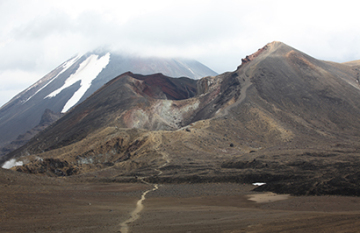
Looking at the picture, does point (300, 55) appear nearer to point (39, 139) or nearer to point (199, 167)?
point (199, 167)

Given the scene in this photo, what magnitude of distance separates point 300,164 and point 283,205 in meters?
19.6

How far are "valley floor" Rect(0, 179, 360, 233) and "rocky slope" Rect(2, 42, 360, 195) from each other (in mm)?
5092

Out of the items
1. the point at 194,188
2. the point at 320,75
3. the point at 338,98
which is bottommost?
the point at 194,188

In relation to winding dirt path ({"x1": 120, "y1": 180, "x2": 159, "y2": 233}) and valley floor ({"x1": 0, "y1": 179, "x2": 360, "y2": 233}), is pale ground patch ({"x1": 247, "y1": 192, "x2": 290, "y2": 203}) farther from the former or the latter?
winding dirt path ({"x1": 120, "y1": 180, "x2": 159, "y2": 233})

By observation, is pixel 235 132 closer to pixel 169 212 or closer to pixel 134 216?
pixel 169 212

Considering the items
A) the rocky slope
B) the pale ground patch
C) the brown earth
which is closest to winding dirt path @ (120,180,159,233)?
the brown earth

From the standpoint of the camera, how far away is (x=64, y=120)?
335 ft

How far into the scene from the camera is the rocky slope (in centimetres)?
4172

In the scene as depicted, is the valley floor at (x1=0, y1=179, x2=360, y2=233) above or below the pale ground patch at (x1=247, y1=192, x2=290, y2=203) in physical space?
above

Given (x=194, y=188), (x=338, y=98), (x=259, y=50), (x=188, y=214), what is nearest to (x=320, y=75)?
(x=338, y=98)

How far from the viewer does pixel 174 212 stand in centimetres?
2234

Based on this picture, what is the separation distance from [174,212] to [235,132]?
168ft

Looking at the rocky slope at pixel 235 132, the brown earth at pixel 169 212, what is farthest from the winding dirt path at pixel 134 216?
the rocky slope at pixel 235 132

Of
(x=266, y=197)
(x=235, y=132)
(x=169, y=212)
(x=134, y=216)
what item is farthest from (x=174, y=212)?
(x=235, y=132)
